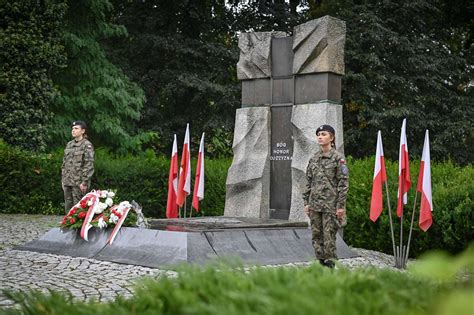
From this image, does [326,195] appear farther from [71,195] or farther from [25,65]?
[25,65]

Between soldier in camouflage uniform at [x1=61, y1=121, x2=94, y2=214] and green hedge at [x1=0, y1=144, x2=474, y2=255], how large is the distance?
4.37 meters

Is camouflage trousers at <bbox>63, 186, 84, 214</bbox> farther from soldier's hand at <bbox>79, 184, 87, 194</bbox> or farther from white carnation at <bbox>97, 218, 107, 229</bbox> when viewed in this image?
white carnation at <bbox>97, 218, 107, 229</bbox>

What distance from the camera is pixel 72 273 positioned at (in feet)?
24.0

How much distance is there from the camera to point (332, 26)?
34.7ft

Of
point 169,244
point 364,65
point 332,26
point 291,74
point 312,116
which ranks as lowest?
point 169,244

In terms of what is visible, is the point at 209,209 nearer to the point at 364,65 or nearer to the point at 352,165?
the point at 352,165

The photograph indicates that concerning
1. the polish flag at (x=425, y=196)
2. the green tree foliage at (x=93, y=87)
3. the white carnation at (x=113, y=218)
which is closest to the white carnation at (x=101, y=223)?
the white carnation at (x=113, y=218)

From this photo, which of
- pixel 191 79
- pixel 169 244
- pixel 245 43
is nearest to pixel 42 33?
pixel 191 79

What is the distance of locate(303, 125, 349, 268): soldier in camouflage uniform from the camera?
7480mm

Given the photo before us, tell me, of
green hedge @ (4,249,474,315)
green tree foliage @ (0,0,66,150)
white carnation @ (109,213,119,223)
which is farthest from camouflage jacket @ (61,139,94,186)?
green tree foliage @ (0,0,66,150)

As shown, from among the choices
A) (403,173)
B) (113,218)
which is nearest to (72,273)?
(113,218)

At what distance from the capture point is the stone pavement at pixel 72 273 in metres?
6.19

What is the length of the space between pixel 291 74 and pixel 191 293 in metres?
8.58

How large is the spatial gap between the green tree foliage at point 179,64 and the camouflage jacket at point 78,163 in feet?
37.9
